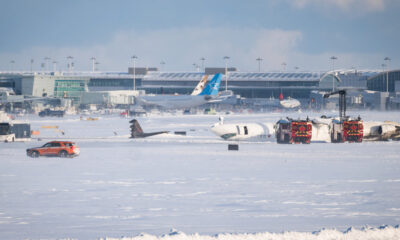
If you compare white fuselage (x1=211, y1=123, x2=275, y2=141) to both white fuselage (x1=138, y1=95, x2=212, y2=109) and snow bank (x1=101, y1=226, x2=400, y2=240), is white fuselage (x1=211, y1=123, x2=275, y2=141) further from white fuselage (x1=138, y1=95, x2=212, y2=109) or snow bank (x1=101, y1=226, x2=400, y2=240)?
white fuselage (x1=138, y1=95, x2=212, y2=109)

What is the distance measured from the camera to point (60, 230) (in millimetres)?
24469

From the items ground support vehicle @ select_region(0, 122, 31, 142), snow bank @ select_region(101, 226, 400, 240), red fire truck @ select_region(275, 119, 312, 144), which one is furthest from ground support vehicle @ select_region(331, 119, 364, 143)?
snow bank @ select_region(101, 226, 400, 240)

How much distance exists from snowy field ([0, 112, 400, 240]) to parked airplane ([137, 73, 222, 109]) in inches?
4120

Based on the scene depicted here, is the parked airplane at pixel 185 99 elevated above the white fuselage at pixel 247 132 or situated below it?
above

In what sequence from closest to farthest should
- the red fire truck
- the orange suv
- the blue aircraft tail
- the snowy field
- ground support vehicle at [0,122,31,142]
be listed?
the snowy field < the orange suv < the red fire truck < ground support vehicle at [0,122,31,142] < the blue aircraft tail

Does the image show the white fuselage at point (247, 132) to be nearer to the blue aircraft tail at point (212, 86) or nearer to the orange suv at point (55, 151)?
the orange suv at point (55, 151)

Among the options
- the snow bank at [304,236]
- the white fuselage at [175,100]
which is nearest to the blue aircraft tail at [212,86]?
the white fuselage at [175,100]

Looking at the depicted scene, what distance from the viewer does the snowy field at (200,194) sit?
81.4ft

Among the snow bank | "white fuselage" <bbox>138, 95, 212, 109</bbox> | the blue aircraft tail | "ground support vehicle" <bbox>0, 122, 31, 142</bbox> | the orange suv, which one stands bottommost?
the snow bank

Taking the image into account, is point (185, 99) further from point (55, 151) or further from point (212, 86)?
point (55, 151)

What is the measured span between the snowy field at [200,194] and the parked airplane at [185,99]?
104655mm

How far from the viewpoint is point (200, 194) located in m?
33.7

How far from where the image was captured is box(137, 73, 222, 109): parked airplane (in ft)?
542

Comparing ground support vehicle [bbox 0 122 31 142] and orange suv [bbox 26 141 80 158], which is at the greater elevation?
ground support vehicle [bbox 0 122 31 142]
